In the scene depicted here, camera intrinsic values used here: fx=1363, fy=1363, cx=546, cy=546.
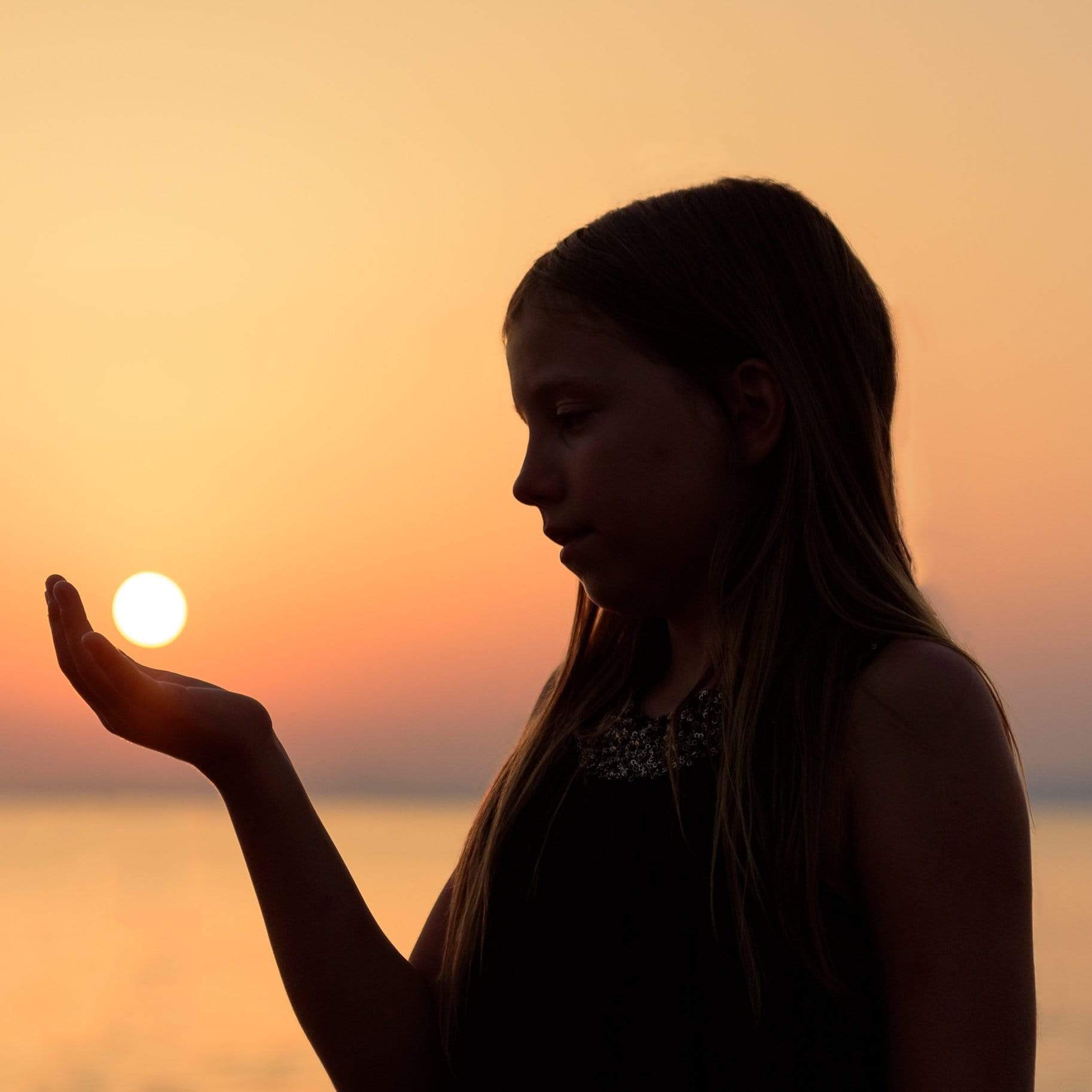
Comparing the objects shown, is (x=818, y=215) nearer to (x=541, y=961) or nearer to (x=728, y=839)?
(x=728, y=839)

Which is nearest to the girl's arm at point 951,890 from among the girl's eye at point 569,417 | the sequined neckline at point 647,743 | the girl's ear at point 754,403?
the sequined neckline at point 647,743

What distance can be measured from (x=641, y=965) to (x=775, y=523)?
0.57 metres

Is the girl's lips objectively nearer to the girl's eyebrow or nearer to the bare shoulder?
the girl's eyebrow

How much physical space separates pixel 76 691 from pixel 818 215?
1178 mm

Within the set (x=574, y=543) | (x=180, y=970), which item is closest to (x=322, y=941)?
(x=574, y=543)

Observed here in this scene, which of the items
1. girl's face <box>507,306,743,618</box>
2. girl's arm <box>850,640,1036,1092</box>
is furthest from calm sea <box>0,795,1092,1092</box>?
girl's face <box>507,306,743,618</box>

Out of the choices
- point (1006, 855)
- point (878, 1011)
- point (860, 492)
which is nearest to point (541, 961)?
point (878, 1011)

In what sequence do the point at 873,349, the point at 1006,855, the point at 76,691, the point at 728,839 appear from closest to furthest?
1. the point at 1006,855
2. the point at 728,839
3. the point at 76,691
4. the point at 873,349

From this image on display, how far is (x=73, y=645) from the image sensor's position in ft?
5.71

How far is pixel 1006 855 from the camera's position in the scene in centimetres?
146

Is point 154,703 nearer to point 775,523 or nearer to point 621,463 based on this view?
point 621,463

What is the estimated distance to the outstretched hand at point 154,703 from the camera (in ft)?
5.71

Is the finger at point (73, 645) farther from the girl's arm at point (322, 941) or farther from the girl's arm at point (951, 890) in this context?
Result: the girl's arm at point (951, 890)

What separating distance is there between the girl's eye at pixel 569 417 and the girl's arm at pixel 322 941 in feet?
1.98
